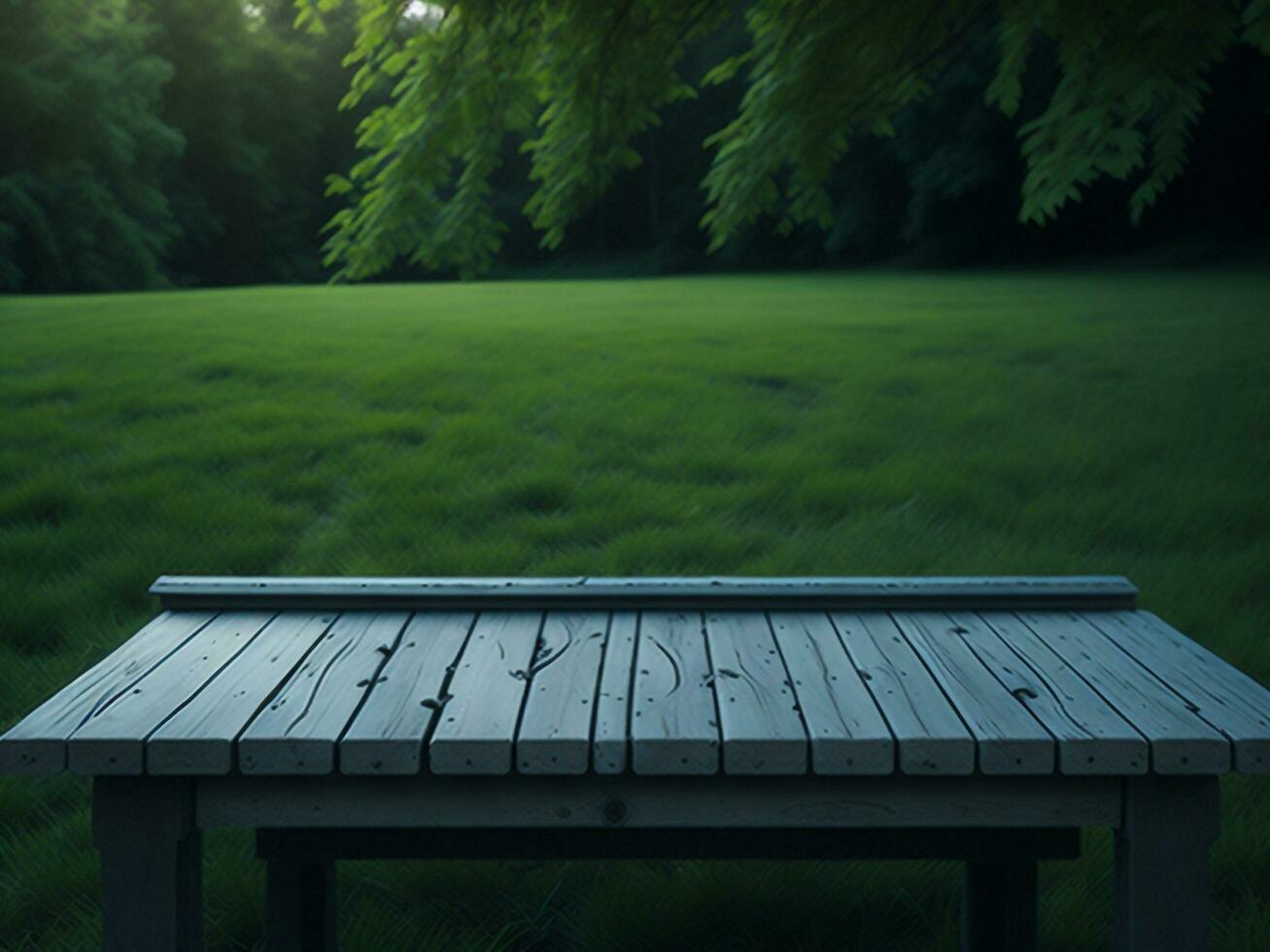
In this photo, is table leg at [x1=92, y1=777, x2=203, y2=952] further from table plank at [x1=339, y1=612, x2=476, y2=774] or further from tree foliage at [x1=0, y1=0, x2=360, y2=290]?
tree foliage at [x1=0, y1=0, x2=360, y2=290]

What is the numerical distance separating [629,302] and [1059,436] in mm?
8491

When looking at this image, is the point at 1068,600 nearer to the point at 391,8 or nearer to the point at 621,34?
the point at 621,34

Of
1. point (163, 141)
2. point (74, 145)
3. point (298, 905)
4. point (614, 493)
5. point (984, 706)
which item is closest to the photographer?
point (984, 706)

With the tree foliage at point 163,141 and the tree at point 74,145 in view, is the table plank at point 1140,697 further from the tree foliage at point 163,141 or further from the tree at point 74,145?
the tree at point 74,145

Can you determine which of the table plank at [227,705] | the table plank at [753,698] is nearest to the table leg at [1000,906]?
the table plank at [753,698]

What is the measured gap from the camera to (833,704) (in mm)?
1940

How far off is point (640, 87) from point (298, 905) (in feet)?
10.4

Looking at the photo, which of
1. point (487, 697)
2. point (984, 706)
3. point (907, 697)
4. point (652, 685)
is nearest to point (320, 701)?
point (487, 697)

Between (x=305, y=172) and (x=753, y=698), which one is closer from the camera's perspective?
(x=753, y=698)

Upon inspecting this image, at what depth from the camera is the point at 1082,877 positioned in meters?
2.92

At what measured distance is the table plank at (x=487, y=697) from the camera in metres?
1.78

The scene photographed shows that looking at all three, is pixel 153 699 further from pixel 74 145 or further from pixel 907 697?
pixel 74 145

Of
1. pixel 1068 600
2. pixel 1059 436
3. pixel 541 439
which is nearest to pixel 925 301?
pixel 1059 436

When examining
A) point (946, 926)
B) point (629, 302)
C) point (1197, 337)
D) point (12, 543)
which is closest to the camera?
point (946, 926)
